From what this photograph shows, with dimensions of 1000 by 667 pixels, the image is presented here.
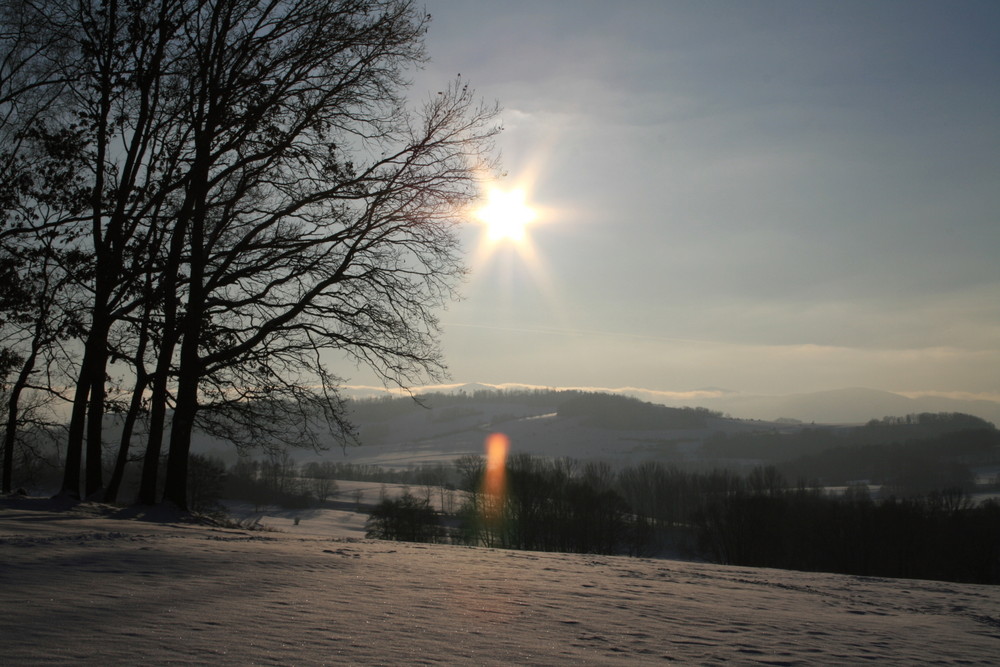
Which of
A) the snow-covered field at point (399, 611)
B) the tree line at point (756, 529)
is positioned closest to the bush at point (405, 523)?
the tree line at point (756, 529)

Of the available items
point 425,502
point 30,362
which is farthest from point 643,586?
point 425,502

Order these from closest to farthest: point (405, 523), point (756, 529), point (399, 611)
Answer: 1. point (399, 611)
2. point (405, 523)
3. point (756, 529)

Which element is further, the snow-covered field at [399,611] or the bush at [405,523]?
the bush at [405,523]

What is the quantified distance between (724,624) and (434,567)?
137 inches

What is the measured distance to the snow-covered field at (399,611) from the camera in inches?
158

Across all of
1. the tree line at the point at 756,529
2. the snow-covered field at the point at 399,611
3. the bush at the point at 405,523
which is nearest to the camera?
the snow-covered field at the point at 399,611

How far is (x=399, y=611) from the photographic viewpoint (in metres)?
5.23

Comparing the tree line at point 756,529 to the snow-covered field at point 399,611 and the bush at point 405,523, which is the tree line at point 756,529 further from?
the snow-covered field at point 399,611

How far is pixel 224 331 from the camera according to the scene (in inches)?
550

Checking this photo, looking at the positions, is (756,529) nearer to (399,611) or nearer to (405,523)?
(405,523)

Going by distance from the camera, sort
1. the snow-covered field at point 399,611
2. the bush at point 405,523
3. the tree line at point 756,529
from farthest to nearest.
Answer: the tree line at point 756,529 < the bush at point 405,523 < the snow-covered field at point 399,611

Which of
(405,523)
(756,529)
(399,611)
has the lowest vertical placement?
(756,529)

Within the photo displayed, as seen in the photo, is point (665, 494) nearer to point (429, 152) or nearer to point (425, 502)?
point (425, 502)

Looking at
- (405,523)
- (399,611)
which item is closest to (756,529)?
(405,523)
